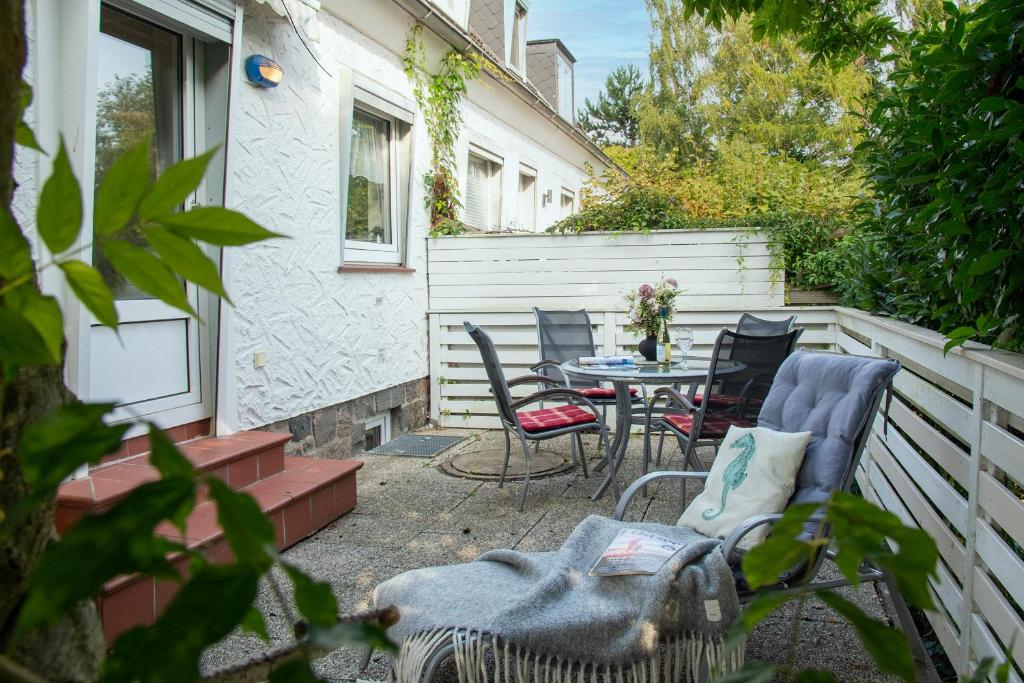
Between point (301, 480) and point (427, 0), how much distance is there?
4115 millimetres

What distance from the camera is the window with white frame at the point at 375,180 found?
6102 millimetres

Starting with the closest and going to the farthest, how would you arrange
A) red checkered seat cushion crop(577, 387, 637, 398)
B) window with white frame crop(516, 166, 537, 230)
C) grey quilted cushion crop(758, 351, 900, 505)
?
grey quilted cushion crop(758, 351, 900, 505), red checkered seat cushion crop(577, 387, 637, 398), window with white frame crop(516, 166, 537, 230)

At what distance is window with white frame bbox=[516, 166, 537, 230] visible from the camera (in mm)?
11180

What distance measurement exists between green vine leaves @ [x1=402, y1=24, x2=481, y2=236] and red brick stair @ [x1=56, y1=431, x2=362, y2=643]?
3.22 m

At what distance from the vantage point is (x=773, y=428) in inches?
130

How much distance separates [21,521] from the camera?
0.44 metres

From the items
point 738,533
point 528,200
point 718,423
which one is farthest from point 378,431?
point 528,200

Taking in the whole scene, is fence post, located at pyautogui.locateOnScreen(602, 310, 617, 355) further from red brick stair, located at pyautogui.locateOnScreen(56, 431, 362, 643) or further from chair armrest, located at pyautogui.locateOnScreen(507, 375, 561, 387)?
red brick stair, located at pyautogui.locateOnScreen(56, 431, 362, 643)

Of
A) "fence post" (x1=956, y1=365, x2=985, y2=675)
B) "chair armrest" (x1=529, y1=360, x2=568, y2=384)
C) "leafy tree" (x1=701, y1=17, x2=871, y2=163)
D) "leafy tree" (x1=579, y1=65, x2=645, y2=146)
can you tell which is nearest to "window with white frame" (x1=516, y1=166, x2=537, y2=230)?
"chair armrest" (x1=529, y1=360, x2=568, y2=384)

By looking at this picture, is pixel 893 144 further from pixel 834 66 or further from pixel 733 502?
pixel 733 502

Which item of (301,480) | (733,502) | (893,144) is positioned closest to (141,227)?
(733,502)

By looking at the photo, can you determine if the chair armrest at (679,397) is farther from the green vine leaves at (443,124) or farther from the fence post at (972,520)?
the green vine leaves at (443,124)

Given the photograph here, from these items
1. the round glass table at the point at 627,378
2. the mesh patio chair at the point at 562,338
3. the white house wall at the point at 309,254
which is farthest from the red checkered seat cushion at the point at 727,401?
the white house wall at the point at 309,254

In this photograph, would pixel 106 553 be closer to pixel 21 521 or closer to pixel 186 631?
pixel 186 631
